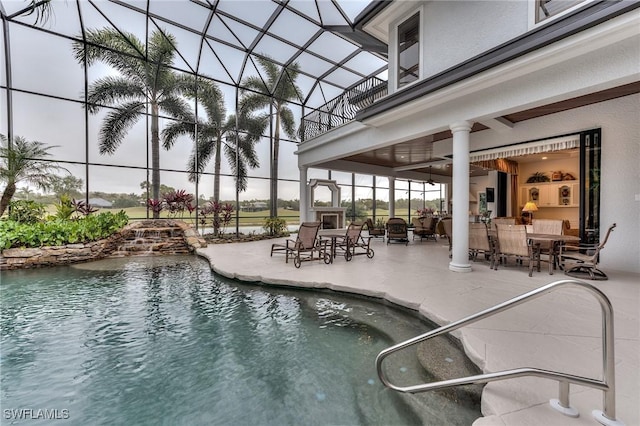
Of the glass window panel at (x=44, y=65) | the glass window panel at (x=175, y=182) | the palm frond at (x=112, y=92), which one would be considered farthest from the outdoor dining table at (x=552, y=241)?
the glass window panel at (x=44, y=65)

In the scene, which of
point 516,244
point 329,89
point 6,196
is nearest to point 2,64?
point 6,196

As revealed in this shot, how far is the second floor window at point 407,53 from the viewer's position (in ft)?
22.8

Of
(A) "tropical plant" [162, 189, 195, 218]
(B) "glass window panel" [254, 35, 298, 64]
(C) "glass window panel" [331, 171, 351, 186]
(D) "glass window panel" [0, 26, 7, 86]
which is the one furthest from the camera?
(C) "glass window panel" [331, 171, 351, 186]

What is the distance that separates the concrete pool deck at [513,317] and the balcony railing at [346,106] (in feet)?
18.1

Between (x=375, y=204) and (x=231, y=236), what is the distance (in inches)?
403

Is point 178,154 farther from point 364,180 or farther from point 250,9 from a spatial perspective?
point 364,180

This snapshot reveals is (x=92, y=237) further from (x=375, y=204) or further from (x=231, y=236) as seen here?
(x=375, y=204)

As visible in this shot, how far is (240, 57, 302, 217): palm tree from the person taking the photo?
1395 centimetres

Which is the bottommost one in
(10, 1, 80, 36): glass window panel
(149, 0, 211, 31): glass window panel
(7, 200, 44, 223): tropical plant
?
Answer: (7, 200, 44, 223): tropical plant

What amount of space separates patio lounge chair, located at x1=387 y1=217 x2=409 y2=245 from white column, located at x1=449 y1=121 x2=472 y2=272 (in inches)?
189

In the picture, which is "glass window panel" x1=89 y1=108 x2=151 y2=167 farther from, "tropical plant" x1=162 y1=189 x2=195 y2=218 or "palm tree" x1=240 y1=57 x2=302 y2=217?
"palm tree" x1=240 y1=57 x2=302 y2=217

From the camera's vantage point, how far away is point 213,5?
10422 mm

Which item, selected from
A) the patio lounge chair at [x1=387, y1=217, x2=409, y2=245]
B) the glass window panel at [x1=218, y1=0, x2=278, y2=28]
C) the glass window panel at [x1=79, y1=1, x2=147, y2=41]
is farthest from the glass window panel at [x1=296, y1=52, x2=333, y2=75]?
the patio lounge chair at [x1=387, y1=217, x2=409, y2=245]

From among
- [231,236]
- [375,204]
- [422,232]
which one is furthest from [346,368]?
[375,204]
